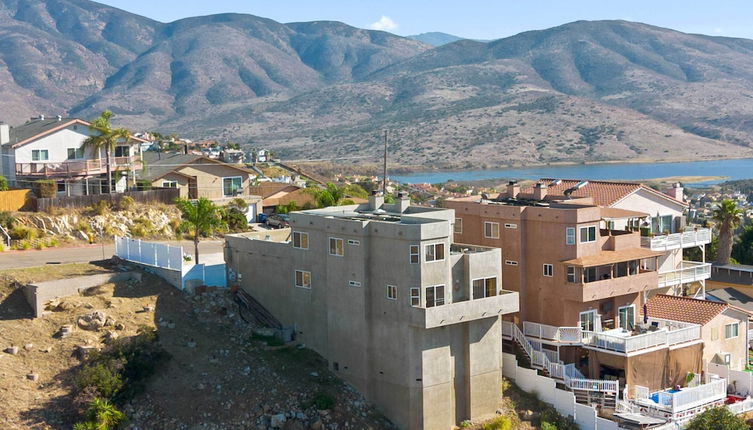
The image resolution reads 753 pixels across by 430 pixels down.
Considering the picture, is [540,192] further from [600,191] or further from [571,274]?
[571,274]

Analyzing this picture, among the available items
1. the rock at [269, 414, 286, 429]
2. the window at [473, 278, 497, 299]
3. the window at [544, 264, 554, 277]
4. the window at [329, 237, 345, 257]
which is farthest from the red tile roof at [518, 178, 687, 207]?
the rock at [269, 414, 286, 429]

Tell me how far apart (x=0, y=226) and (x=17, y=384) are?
1417 centimetres

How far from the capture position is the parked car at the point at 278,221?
5459 cm

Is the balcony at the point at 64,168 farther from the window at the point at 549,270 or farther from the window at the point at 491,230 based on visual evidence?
the window at the point at 549,270

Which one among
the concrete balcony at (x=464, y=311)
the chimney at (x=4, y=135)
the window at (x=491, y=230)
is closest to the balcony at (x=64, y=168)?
the chimney at (x=4, y=135)

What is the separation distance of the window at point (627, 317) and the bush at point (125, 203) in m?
23.3

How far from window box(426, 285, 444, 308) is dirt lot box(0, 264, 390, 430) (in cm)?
412

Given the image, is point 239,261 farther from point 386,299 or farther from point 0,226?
A: point 0,226

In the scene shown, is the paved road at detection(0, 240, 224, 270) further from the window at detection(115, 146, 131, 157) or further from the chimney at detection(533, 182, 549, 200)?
the chimney at detection(533, 182, 549, 200)

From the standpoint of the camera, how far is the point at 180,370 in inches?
1318

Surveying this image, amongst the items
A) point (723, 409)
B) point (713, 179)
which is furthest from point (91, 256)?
point (713, 179)

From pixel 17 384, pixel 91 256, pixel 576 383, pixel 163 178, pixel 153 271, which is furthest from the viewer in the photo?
pixel 163 178

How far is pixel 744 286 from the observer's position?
48312mm

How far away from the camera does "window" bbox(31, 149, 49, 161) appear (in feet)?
168
